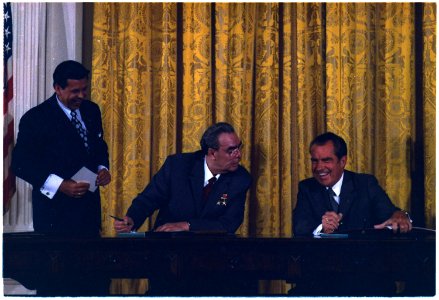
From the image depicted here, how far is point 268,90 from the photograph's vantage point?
6008 mm

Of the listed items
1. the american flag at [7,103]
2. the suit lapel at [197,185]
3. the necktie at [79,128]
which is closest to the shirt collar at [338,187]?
the suit lapel at [197,185]

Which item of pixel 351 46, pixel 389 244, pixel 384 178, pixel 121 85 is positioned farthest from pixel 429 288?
pixel 121 85

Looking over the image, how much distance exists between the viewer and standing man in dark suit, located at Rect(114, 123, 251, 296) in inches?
193

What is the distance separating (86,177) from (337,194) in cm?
148

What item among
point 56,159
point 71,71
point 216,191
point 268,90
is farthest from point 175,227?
point 268,90

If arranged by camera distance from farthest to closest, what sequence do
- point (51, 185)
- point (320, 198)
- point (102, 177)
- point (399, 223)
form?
1. point (102, 177)
2. point (51, 185)
3. point (320, 198)
4. point (399, 223)

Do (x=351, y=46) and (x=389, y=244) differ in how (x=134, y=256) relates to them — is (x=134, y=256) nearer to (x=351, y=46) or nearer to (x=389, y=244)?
(x=389, y=244)

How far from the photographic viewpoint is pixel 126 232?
14.9ft

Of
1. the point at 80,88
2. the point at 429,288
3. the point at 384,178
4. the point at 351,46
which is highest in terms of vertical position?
the point at 351,46

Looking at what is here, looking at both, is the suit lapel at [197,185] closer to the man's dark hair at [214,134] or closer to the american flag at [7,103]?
the man's dark hair at [214,134]

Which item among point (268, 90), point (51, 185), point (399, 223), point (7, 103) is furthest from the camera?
point (268, 90)

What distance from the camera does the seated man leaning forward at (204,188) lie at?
490 centimetres

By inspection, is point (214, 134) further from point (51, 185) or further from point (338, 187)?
point (51, 185)

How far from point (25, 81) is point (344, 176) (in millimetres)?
2372
